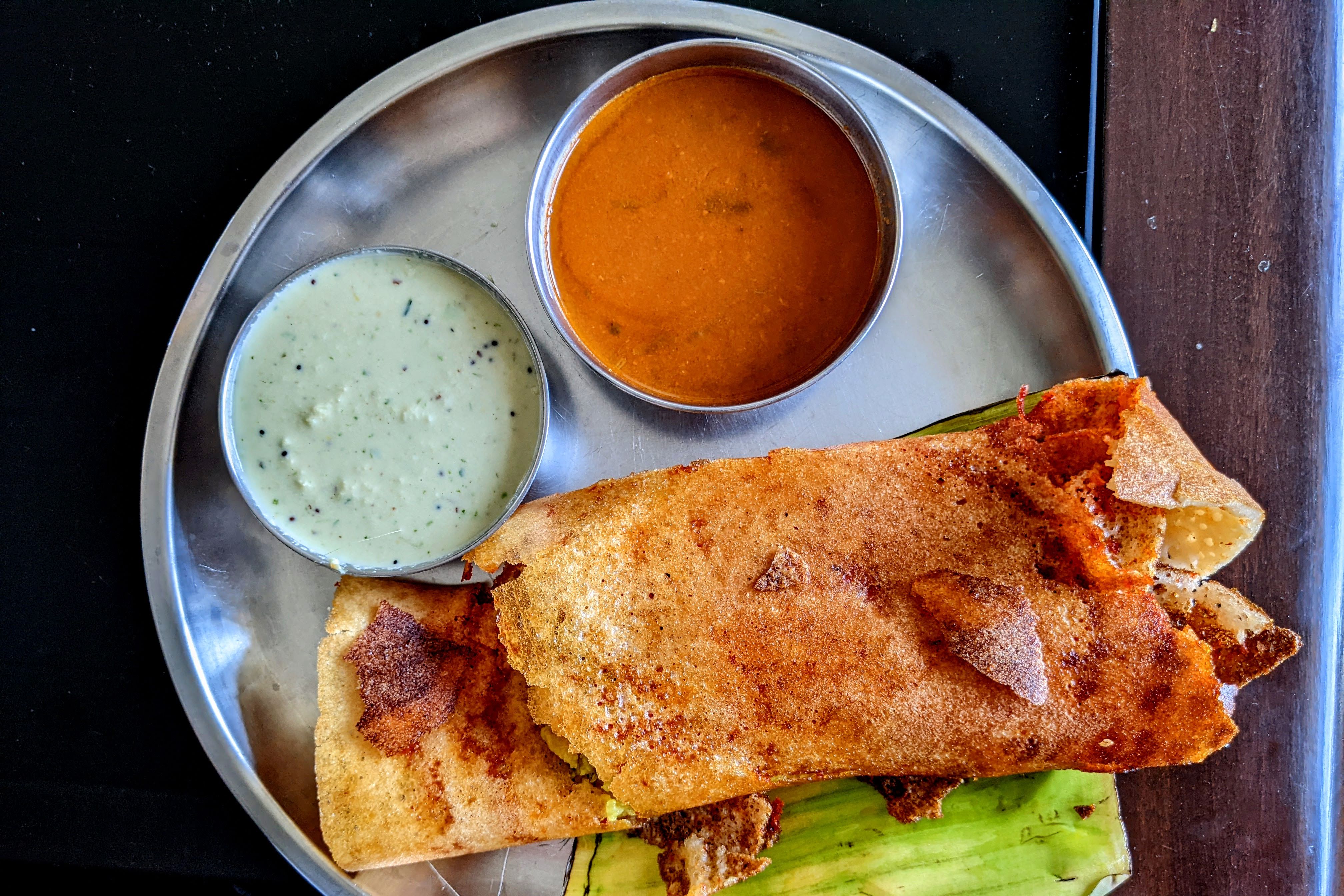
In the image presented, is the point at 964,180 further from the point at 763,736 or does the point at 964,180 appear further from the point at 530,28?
the point at 763,736

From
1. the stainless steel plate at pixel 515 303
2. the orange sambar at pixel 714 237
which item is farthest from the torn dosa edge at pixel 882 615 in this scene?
the stainless steel plate at pixel 515 303

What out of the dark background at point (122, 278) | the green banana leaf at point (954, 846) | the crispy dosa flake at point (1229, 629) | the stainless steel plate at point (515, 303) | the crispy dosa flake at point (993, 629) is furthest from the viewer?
the dark background at point (122, 278)

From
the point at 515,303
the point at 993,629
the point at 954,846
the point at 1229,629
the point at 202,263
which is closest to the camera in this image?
the point at 993,629

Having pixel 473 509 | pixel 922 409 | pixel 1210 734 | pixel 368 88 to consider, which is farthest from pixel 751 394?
pixel 368 88

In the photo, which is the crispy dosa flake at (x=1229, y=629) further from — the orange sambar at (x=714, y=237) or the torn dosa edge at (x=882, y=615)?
the orange sambar at (x=714, y=237)

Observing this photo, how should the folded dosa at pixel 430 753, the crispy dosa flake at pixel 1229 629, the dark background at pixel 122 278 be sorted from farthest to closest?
the dark background at pixel 122 278, the folded dosa at pixel 430 753, the crispy dosa flake at pixel 1229 629

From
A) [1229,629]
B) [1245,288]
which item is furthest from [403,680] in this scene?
[1245,288]

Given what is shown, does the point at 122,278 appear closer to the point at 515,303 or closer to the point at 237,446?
the point at 237,446

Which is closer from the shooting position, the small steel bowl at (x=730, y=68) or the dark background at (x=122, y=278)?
the small steel bowl at (x=730, y=68)
